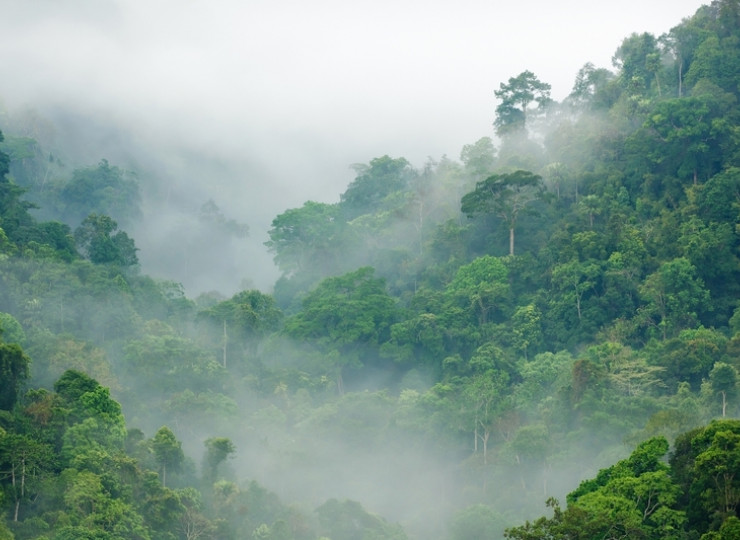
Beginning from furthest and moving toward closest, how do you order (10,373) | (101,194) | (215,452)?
(101,194), (215,452), (10,373)

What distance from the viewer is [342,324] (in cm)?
5594

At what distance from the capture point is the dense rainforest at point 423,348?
42.2 metres

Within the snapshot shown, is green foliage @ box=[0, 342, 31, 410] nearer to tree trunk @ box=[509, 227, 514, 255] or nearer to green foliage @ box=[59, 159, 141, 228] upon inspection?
tree trunk @ box=[509, 227, 514, 255]

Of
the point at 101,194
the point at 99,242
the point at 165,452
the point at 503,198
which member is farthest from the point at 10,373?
the point at 101,194

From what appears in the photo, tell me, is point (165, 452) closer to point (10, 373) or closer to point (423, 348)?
point (10, 373)

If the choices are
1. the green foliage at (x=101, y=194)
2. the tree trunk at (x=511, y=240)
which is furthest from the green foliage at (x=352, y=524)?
the green foliage at (x=101, y=194)

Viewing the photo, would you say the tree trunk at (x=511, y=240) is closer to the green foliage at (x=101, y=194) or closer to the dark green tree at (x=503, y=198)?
the dark green tree at (x=503, y=198)

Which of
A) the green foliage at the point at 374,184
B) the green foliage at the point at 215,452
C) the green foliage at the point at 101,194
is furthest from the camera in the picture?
the green foliage at the point at 374,184

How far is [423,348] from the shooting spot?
54.9m

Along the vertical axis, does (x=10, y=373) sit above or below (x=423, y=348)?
below

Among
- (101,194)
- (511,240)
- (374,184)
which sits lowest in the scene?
(511,240)

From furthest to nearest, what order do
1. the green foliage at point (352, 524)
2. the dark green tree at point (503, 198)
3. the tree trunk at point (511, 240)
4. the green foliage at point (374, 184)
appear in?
the green foliage at point (374, 184)
the dark green tree at point (503, 198)
the tree trunk at point (511, 240)
the green foliage at point (352, 524)

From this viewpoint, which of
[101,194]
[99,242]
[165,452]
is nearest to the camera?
[165,452]

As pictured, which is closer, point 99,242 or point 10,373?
point 10,373
